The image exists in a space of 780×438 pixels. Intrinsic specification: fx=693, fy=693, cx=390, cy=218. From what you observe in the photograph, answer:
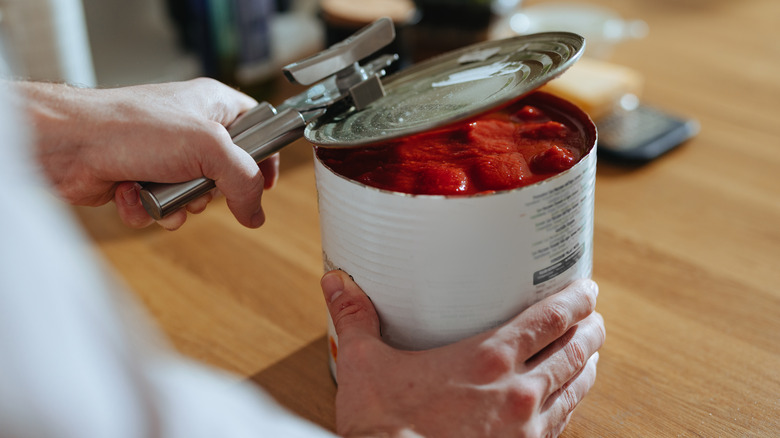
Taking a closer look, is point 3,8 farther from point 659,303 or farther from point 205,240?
point 659,303

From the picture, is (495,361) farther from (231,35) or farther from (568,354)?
(231,35)

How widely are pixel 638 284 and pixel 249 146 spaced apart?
46cm

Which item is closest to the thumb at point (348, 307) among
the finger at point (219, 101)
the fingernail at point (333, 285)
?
the fingernail at point (333, 285)

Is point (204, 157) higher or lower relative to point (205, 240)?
higher

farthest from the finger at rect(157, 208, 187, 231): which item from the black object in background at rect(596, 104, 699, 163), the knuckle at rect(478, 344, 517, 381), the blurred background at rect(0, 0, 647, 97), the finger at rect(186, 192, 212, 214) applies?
the black object in background at rect(596, 104, 699, 163)

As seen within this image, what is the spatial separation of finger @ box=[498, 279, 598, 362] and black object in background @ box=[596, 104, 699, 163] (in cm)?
49

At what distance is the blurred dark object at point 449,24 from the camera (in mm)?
1141

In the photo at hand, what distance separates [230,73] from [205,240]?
40 centimetres

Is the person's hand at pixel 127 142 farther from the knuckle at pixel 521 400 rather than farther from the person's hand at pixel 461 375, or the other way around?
the knuckle at pixel 521 400

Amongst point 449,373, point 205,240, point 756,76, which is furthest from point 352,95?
point 756,76

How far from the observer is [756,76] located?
124 cm

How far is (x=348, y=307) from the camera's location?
21.4 inches

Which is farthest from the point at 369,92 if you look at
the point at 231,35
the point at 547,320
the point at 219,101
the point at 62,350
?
the point at 231,35

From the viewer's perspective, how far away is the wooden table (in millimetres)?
628
